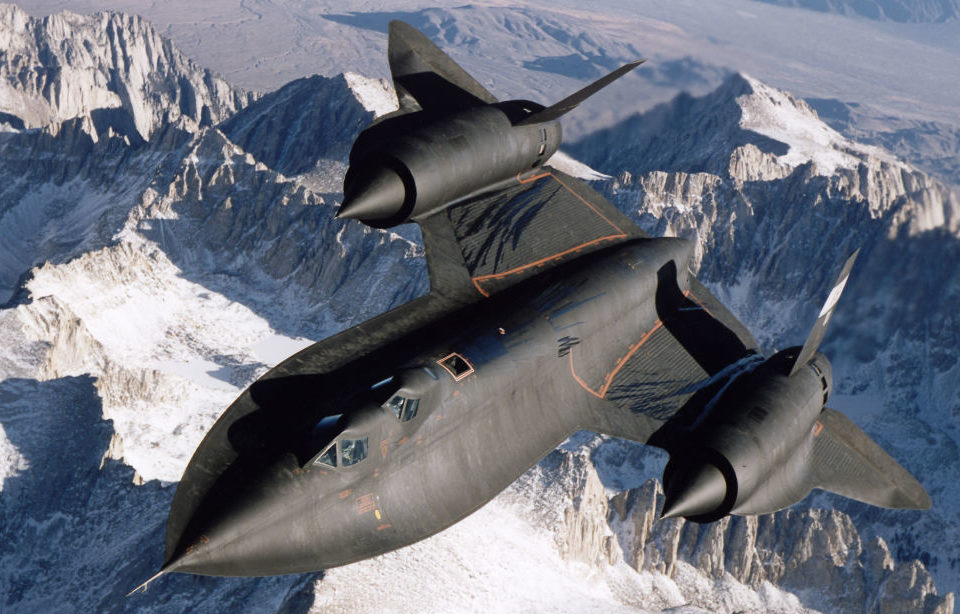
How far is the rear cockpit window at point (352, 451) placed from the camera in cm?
1981

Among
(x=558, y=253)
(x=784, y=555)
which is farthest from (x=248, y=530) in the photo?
(x=784, y=555)

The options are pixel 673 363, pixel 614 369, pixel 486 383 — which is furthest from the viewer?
pixel 673 363

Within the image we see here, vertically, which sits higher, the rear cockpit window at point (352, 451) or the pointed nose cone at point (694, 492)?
the rear cockpit window at point (352, 451)

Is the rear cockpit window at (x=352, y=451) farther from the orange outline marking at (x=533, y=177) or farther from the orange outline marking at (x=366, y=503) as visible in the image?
the orange outline marking at (x=533, y=177)

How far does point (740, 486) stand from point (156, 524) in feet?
238

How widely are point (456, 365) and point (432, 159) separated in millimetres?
8654

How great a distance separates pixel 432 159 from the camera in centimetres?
2823

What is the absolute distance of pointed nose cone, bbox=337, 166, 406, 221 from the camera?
26641mm

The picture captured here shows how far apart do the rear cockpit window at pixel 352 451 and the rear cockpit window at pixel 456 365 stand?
3.74 metres

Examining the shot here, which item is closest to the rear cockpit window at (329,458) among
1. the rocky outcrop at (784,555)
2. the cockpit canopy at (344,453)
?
the cockpit canopy at (344,453)

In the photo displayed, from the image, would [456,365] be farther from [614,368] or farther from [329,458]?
[614,368]

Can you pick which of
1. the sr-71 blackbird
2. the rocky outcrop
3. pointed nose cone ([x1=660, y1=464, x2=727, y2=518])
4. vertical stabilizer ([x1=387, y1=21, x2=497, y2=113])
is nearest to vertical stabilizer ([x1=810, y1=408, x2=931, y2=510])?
the sr-71 blackbird

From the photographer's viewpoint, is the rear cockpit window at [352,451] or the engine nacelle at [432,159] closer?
the rear cockpit window at [352,451]

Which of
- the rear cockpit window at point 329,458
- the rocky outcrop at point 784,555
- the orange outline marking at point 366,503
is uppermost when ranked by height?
the rear cockpit window at point 329,458
